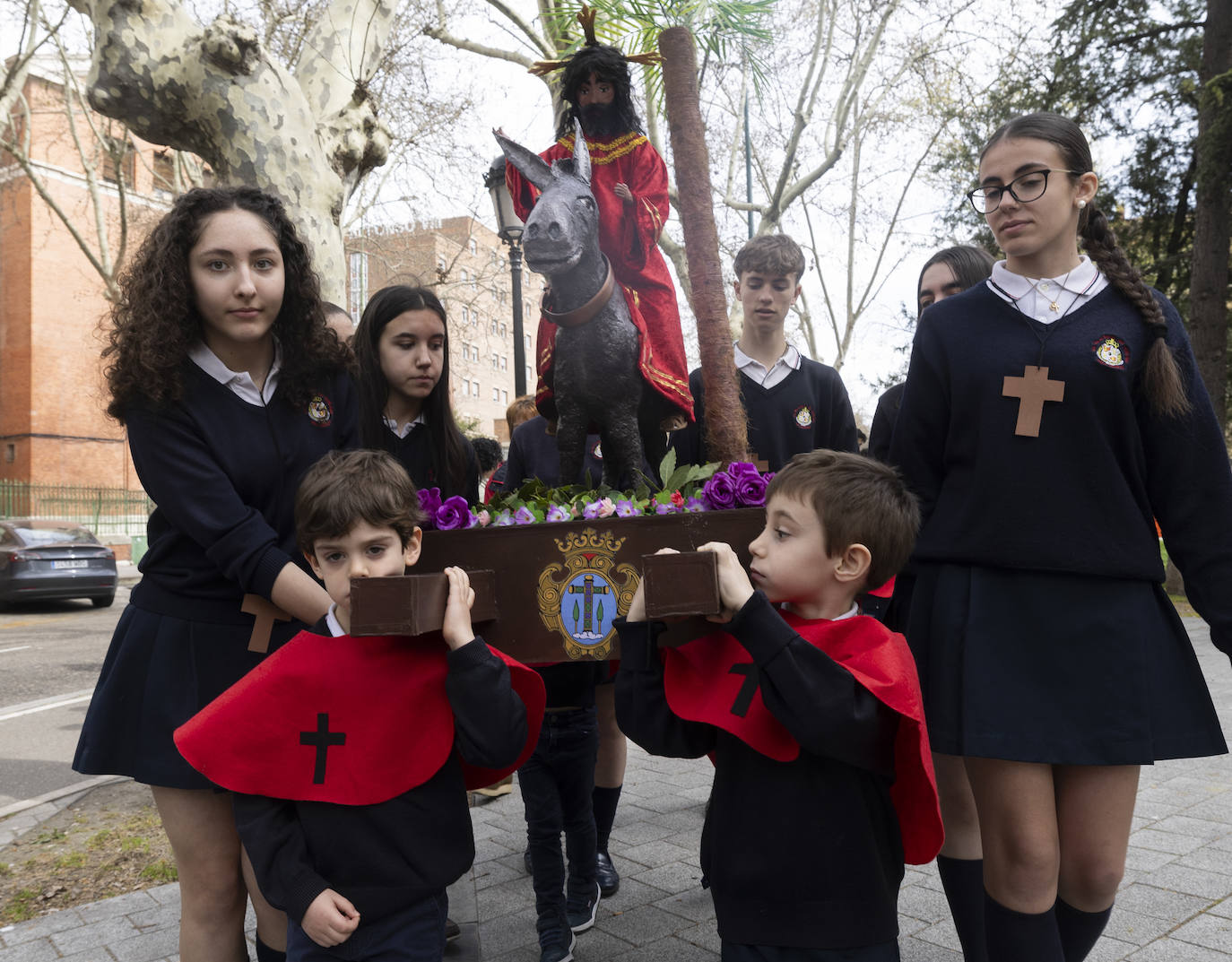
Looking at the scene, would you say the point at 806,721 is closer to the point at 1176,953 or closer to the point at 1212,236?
the point at 1176,953

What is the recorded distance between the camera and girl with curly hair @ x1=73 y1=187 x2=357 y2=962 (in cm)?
216

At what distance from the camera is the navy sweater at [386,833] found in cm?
193

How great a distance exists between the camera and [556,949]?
3.04m

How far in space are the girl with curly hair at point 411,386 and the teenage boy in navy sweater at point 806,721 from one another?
1.12 m

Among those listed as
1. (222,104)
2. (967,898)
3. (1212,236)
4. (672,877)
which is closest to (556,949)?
(672,877)

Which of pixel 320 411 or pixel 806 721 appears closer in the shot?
pixel 806 721

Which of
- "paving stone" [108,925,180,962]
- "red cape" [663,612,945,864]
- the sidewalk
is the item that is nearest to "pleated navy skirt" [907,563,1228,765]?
"red cape" [663,612,945,864]

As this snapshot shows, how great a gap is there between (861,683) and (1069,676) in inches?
24.0

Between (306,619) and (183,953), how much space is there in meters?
0.85

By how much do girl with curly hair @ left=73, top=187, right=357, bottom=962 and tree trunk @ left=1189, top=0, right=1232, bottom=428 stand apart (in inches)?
499

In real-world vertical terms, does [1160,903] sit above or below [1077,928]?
below

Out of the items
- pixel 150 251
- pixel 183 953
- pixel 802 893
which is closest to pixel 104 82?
pixel 150 251

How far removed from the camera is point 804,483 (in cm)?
192

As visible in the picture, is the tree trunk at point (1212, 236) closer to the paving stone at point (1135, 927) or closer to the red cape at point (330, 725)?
the paving stone at point (1135, 927)
